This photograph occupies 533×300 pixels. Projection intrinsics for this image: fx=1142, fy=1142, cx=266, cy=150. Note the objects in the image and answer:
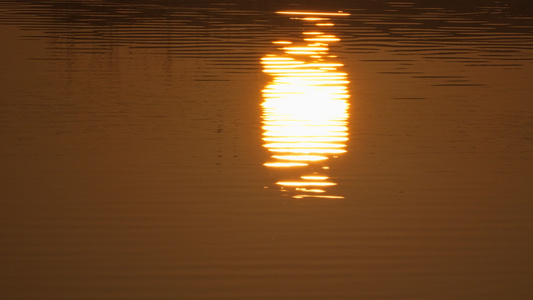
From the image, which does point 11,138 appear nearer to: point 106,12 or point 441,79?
point 441,79

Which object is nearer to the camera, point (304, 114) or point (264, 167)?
point (264, 167)

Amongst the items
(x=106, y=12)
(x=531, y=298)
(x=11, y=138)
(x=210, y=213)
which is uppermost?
(x=106, y=12)

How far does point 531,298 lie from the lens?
419 centimetres

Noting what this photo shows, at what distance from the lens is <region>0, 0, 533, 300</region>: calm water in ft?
14.6

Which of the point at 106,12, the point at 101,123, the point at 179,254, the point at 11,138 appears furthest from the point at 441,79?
the point at 106,12

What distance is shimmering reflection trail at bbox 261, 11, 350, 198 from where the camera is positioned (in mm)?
6078

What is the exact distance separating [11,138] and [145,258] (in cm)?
258

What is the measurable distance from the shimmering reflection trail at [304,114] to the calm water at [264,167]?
2cm

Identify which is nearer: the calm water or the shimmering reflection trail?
the calm water

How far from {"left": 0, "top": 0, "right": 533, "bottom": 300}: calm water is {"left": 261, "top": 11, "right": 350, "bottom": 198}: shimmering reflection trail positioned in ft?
0.08

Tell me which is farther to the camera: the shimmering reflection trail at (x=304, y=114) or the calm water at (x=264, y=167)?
the shimmering reflection trail at (x=304, y=114)

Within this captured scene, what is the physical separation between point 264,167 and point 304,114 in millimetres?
1663

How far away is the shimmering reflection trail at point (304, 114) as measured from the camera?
6078 millimetres

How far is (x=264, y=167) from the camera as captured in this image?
6.23m
